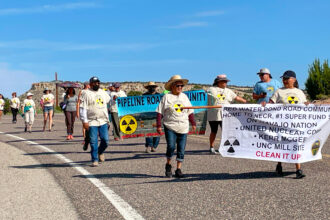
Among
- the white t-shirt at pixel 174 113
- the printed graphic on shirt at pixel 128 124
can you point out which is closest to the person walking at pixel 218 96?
the printed graphic on shirt at pixel 128 124

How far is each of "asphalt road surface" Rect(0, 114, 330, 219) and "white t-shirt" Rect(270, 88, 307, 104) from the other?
1.29 meters

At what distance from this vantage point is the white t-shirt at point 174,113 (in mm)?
7805

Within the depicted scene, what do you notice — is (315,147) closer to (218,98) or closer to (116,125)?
(218,98)

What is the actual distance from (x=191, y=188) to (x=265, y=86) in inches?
169

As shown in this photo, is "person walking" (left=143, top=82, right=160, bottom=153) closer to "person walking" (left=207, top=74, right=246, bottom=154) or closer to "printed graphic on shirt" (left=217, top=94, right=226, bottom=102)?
"person walking" (left=207, top=74, right=246, bottom=154)

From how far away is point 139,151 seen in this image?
11984 mm

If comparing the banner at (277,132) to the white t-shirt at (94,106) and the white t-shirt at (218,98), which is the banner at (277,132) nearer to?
the white t-shirt at (94,106)

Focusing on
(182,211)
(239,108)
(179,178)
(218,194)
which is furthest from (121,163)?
(182,211)

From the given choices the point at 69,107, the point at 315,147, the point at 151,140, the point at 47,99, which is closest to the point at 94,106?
the point at 151,140

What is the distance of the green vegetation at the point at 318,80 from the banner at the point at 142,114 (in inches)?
2029

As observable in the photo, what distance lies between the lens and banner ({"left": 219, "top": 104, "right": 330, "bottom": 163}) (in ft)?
25.0

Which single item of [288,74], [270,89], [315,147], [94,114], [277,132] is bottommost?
[315,147]

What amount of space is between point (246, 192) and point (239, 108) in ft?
6.93

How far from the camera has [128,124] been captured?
37.7 ft
